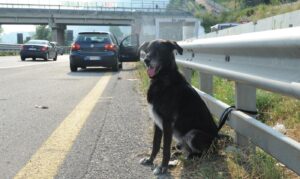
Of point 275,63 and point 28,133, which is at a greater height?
point 275,63

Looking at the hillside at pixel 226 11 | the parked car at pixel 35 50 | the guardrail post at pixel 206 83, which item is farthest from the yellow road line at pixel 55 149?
the hillside at pixel 226 11

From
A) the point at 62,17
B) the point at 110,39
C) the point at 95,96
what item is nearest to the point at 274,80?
the point at 95,96

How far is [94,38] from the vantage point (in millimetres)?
19359

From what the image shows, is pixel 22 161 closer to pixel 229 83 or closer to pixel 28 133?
pixel 28 133

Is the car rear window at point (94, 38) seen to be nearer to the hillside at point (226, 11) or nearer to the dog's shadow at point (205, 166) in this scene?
the dog's shadow at point (205, 166)

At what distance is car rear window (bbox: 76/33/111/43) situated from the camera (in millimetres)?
19234

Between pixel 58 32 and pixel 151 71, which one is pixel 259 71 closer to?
pixel 151 71

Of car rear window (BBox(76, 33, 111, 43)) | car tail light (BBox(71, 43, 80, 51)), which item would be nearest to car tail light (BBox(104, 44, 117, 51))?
car rear window (BBox(76, 33, 111, 43))

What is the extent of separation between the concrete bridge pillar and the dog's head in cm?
9410

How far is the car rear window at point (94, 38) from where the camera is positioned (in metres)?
19.2

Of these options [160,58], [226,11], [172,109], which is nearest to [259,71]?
[172,109]

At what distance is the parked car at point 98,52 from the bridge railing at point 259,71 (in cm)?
1380

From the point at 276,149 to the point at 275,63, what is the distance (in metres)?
0.57

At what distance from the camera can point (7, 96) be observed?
372 inches
